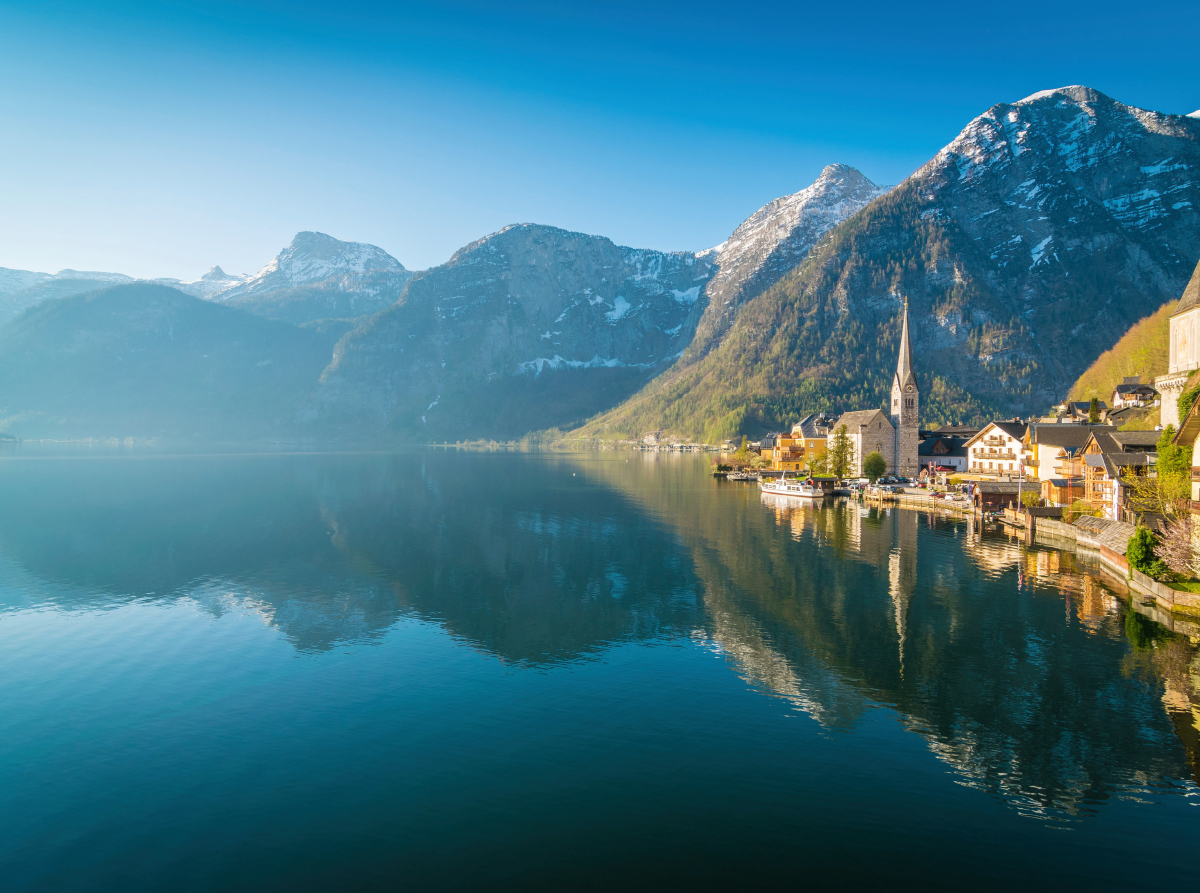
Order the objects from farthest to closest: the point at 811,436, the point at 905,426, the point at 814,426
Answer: the point at 814,426 < the point at 811,436 < the point at 905,426

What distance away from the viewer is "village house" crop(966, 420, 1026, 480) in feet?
357

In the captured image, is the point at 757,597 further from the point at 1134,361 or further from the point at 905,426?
the point at 1134,361

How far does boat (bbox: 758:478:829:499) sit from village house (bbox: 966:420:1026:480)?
93.0ft

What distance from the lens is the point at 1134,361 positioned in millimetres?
135625

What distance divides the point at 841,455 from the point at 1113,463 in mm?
63123

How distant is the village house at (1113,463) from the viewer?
2383 inches

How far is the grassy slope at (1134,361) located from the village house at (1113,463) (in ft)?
197

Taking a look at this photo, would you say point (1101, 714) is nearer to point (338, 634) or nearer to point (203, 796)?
point (203, 796)

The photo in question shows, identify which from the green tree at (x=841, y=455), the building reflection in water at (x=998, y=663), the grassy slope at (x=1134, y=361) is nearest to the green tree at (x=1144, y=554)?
the building reflection in water at (x=998, y=663)

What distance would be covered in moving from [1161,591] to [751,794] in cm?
3540

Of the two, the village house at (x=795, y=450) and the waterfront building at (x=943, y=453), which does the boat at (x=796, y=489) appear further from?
the village house at (x=795, y=450)

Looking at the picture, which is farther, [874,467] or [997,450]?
[874,467]

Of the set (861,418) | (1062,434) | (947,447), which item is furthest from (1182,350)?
(947,447)

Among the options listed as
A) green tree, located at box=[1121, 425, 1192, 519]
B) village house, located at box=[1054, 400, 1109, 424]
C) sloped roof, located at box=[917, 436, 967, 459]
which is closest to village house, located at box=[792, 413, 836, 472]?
sloped roof, located at box=[917, 436, 967, 459]
